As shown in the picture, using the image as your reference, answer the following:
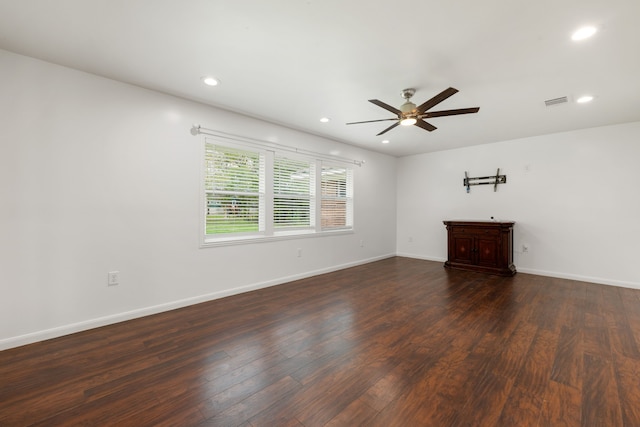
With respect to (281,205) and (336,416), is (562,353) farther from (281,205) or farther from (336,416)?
(281,205)

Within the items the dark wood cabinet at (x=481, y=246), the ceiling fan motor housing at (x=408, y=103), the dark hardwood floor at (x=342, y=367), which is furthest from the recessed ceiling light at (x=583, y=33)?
the dark wood cabinet at (x=481, y=246)

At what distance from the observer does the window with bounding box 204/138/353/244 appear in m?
3.55

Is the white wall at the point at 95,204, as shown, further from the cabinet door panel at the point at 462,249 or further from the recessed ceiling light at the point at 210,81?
the cabinet door panel at the point at 462,249

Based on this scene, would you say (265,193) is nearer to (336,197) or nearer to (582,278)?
(336,197)

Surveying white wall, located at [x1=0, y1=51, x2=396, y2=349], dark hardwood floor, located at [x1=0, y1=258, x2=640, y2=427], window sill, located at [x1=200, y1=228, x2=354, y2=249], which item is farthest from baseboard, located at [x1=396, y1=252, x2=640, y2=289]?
white wall, located at [x1=0, y1=51, x2=396, y2=349]

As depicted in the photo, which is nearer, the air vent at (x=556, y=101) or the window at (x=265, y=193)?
the air vent at (x=556, y=101)

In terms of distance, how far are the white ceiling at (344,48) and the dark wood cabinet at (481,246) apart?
212 cm

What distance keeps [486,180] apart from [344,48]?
4521mm

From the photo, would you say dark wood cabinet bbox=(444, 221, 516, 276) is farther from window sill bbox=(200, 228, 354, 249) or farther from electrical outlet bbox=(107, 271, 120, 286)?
electrical outlet bbox=(107, 271, 120, 286)

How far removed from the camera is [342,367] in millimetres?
1972

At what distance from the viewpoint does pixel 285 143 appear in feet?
14.0

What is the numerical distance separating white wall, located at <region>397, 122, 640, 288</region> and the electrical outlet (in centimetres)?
577

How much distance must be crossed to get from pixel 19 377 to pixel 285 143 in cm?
366

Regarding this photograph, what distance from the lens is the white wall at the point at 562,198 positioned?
4.08m
